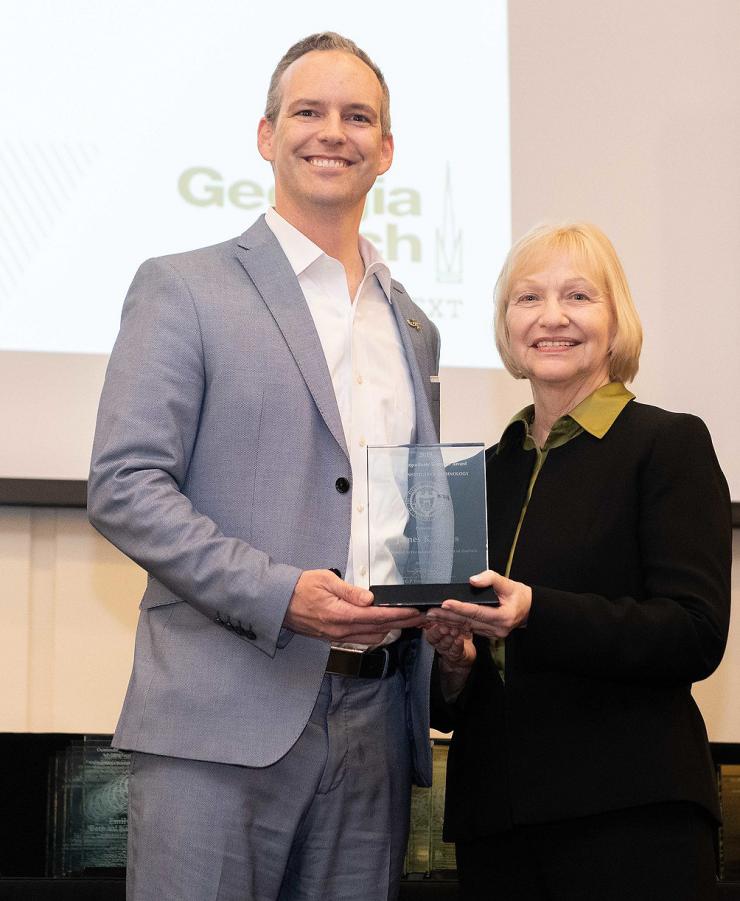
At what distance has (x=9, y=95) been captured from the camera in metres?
3.32

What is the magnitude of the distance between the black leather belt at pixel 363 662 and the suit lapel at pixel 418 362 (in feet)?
1.29

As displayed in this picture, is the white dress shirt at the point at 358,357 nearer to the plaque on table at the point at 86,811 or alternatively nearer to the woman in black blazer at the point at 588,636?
the woman in black blazer at the point at 588,636

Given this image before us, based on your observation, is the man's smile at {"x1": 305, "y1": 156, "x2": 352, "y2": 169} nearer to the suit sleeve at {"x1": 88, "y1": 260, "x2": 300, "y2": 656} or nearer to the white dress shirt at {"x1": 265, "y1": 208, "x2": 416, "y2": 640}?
the white dress shirt at {"x1": 265, "y1": 208, "x2": 416, "y2": 640}

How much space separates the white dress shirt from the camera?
200 centimetres

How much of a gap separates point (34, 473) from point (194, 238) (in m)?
0.83

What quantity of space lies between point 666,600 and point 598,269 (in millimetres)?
636

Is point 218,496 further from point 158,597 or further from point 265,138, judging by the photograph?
point 265,138

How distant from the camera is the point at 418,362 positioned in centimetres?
222

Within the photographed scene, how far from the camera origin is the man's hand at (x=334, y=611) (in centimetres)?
174

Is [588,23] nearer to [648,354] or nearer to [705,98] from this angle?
[705,98]

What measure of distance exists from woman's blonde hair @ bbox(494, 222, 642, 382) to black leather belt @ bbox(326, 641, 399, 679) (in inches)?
26.4

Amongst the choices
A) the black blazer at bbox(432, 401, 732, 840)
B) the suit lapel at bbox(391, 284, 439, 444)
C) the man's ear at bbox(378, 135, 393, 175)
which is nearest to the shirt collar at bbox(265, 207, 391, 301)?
the suit lapel at bbox(391, 284, 439, 444)

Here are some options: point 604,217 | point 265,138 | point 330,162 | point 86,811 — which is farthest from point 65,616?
point 604,217

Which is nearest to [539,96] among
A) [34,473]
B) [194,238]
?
[194,238]
